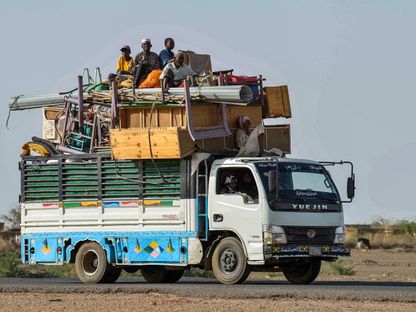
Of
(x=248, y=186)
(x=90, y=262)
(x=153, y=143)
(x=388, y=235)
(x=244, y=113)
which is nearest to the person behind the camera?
(x=248, y=186)

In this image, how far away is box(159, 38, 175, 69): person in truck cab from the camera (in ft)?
91.7

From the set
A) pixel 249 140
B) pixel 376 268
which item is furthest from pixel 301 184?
pixel 376 268

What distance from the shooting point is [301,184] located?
26.0m

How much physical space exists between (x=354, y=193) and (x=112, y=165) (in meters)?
4.80

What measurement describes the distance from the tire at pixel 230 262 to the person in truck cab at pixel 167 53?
4.15 metres

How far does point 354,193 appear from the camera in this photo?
26.4m

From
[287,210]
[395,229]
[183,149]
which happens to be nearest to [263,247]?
[287,210]

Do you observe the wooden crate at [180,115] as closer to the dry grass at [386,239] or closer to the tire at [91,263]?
the tire at [91,263]

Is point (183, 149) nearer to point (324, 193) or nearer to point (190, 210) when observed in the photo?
point (190, 210)

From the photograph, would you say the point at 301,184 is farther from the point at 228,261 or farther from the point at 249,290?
the point at 249,290

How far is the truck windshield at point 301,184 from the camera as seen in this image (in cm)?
2542

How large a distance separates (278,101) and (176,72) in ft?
7.56

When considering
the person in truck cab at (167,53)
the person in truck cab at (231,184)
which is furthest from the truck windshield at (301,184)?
the person in truck cab at (167,53)

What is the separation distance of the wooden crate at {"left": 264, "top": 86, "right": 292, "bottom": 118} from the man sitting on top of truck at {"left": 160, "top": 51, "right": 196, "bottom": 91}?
1728mm
